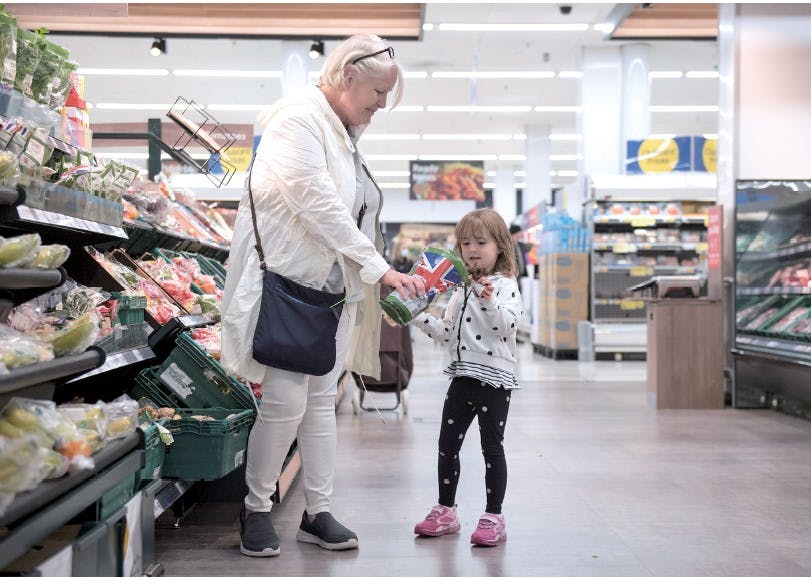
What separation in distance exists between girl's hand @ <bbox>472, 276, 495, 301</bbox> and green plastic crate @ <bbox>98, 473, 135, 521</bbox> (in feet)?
4.20

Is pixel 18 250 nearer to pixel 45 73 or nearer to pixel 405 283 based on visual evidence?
pixel 45 73

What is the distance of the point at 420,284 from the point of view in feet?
8.77

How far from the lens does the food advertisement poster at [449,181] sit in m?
20.5

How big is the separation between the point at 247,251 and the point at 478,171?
59.1 ft

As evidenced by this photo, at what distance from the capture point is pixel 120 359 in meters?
2.61

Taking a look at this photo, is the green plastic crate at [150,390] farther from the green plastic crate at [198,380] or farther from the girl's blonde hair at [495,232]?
the girl's blonde hair at [495,232]

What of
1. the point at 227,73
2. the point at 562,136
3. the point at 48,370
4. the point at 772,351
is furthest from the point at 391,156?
the point at 48,370

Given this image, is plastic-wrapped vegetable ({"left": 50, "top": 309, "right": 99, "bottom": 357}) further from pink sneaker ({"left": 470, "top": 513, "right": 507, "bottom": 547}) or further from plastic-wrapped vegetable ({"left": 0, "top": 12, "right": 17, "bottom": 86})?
pink sneaker ({"left": 470, "top": 513, "right": 507, "bottom": 547})

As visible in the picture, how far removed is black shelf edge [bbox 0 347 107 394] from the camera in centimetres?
167

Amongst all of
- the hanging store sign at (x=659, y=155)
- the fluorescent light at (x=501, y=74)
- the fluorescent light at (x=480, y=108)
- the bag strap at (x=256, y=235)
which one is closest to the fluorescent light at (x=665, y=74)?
the fluorescent light at (x=501, y=74)

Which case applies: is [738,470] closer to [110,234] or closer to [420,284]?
[420,284]

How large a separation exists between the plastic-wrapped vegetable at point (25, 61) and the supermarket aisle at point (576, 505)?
1.49 metres

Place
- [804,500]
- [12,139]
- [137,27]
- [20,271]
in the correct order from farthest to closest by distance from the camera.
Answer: [137,27]
[804,500]
[12,139]
[20,271]

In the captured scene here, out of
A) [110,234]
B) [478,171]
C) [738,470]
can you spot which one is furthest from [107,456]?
[478,171]
